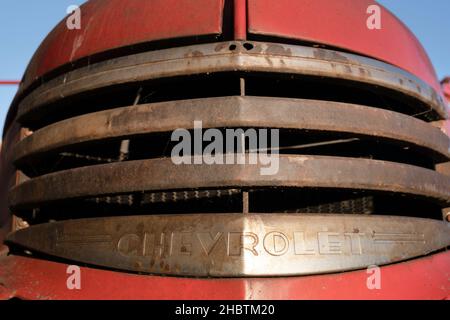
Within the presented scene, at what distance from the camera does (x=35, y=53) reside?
2.42m

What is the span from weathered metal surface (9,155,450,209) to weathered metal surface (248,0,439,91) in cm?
53

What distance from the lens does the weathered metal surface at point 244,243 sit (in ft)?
4.80

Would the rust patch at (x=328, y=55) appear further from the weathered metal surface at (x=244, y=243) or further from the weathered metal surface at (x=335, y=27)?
the weathered metal surface at (x=244, y=243)

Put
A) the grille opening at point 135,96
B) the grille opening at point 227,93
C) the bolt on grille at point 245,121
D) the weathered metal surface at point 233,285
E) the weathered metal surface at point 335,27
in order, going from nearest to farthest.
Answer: the weathered metal surface at point 233,285 < the bolt on grille at point 245,121 < the weathered metal surface at point 335,27 < the grille opening at point 227,93 < the grille opening at point 135,96

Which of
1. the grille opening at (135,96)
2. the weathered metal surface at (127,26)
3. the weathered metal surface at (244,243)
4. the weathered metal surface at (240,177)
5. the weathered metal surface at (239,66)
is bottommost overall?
the weathered metal surface at (244,243)

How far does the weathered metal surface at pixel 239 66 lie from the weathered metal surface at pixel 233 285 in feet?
2.56

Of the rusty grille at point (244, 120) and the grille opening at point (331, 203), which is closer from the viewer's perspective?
the rusty grille at point (244, 120)

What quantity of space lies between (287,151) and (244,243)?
120 centimetres

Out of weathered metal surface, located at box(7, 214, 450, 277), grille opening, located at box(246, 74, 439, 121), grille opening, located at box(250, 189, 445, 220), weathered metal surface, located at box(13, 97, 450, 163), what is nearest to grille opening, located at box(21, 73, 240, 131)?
grille opening, located at box(246, 74, 439, 121)

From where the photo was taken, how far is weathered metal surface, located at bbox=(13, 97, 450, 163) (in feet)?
5.25

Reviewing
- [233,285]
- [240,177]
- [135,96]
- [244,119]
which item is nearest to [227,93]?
[135,96]

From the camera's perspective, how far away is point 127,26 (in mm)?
1895

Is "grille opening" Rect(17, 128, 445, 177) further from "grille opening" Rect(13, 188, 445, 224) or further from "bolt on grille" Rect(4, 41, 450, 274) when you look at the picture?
"grille opening" Rect(13, 188, 445, 224)

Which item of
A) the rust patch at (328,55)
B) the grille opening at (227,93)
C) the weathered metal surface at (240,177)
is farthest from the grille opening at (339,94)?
the weathered metal surface at (240,177)
